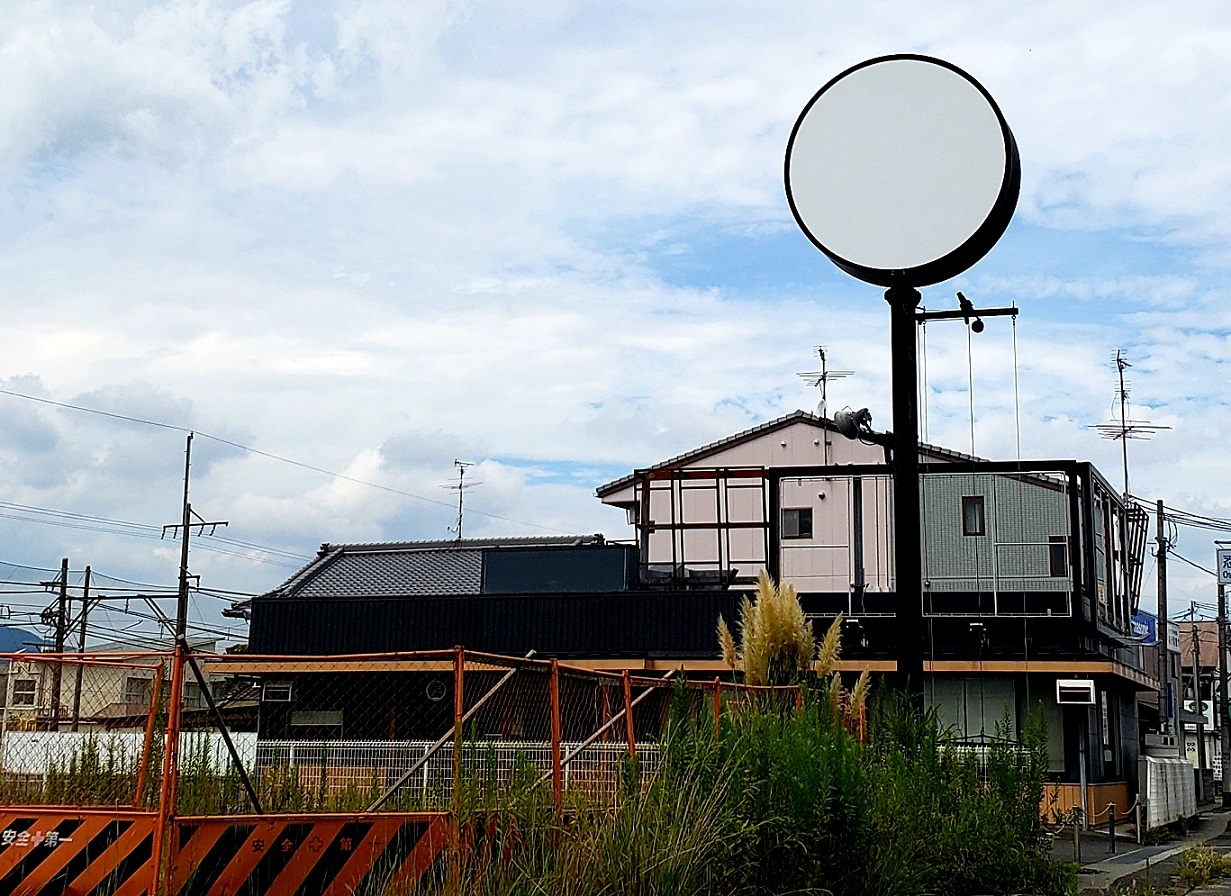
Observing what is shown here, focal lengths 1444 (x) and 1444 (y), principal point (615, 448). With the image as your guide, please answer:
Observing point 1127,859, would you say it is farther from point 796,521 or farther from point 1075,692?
point 796,521

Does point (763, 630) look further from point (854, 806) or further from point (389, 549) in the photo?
point (389, 549)

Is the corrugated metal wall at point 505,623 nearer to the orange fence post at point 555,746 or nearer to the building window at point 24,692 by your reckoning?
the building window at point 24,692

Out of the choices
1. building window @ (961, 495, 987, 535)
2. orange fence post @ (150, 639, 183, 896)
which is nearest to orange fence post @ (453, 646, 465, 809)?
orange fence post @ (150, 639, 183, 896)

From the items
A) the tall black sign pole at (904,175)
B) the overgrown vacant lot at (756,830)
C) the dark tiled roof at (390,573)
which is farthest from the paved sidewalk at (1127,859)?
the dark tiled roof at (390,573)

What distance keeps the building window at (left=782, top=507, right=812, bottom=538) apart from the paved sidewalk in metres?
11.1

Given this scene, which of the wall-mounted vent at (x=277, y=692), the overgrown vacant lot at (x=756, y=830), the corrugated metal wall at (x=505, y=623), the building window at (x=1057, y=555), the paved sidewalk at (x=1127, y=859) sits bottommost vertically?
the paved sidewalk at (x=1127, y=859)

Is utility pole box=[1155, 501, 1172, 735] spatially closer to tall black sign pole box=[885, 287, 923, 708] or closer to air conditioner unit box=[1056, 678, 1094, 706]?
air conditioner unit box=[1056, 678, 1094, 706]

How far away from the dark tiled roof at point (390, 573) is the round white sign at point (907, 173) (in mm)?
25665

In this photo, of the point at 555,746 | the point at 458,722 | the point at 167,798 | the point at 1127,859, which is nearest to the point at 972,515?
the point at 1127,859

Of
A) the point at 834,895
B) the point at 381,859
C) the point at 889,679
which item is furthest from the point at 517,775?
the point at 889,679

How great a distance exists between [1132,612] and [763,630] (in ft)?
66.2

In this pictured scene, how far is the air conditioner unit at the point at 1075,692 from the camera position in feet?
77.7

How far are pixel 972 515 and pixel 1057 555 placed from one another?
2.01m

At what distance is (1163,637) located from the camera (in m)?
44.5
